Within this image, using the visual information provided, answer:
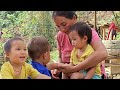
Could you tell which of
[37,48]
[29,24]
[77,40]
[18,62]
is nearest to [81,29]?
[77,40]

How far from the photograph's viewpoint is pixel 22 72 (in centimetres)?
151

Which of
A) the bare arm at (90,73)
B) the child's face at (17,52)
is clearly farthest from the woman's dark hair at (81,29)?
the child's face at (17,52)

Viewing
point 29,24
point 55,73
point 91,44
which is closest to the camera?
point 91,44

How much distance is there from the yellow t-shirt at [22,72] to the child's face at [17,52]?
41 millimetres

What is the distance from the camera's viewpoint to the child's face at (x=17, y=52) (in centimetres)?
153

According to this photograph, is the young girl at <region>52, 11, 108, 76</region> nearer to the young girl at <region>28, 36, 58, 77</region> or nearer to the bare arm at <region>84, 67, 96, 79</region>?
the bare arm at <region>84, 67, 96, 79</region>

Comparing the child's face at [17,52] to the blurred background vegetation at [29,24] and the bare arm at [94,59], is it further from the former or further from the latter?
the blurred background vegetation at [29,24]

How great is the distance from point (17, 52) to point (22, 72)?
120 mm

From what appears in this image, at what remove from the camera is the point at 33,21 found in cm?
544

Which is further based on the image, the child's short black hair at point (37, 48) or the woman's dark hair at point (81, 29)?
the child's short black hair at point (37, 48)

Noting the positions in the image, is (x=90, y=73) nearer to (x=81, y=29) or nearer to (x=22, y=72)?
(x=81, y=29)
